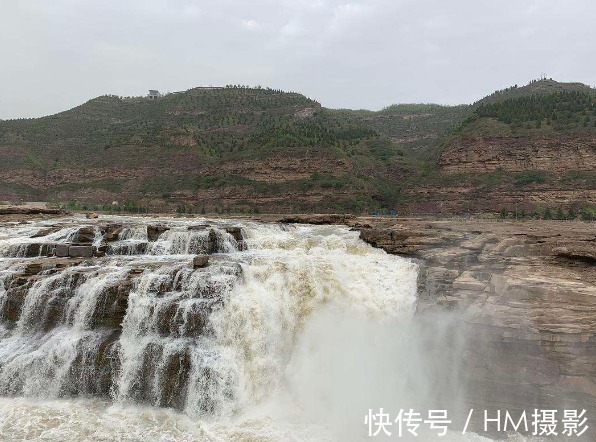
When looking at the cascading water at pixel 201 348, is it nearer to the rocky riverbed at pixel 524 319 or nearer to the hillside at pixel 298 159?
the rocky riverbed at pixel 524 319

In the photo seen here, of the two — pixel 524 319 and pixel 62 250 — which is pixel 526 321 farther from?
pixel 62 250

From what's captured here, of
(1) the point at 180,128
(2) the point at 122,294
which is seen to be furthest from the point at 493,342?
(1) the point at 180,128

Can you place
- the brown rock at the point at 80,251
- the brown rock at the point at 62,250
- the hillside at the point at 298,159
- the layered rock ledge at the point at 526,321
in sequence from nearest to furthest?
1. the layered rock ledge at the point at 526,321
2. the brown rock at the point at 80,251
3. the brown rock at the point at 62,250
4. the hillside at the point at 298,159

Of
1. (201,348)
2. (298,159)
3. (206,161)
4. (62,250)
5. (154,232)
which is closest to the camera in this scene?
(201,348)

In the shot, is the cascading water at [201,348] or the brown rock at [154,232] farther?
the brown rock at [154,232]

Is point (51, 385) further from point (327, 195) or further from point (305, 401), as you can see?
point (327, 195)

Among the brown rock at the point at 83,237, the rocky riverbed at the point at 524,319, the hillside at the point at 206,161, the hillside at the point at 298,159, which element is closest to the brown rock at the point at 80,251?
the brown rock at the point at 83,237

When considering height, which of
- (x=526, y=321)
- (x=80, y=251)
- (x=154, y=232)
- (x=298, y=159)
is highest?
(x=298, y=159)

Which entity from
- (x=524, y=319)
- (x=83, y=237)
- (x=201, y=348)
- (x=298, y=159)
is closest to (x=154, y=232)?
(x=83, y=237)

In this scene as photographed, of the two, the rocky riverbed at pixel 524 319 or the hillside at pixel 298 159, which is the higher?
the hillside at pixel 298 159

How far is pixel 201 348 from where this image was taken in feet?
38.4

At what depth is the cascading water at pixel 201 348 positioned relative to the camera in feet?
34.7

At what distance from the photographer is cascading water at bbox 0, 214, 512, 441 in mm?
10578

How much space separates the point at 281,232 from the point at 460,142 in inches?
1129
